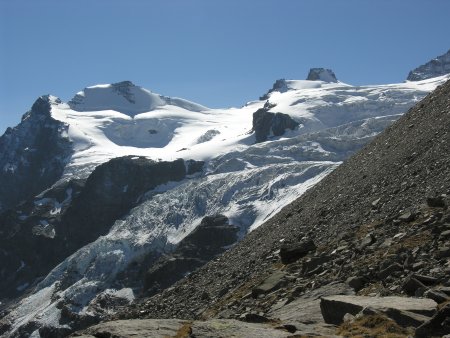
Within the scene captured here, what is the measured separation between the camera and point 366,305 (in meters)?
22.7

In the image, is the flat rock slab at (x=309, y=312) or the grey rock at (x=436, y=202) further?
the grey rock at (x=436, y=202)

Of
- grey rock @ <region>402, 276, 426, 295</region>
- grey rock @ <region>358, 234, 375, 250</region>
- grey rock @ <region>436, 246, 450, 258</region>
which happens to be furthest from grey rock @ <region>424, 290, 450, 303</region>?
grey rock @ <region>358, 234, 375, 250</region>

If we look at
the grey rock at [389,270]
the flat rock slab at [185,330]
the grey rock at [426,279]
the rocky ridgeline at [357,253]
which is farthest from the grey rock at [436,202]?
the flat rock slab at [185,330]

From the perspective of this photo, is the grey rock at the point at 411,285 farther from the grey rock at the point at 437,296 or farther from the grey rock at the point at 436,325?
the grey rock at the point at 436,325

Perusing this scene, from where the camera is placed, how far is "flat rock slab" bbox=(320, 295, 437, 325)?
21.6m

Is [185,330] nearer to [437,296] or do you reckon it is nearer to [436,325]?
[436,325]

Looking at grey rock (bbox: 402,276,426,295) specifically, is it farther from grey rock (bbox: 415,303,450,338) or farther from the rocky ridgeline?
grey rock (bbox: 415,303,450,338)

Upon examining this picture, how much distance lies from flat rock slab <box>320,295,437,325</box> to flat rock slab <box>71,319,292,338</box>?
2.18 m

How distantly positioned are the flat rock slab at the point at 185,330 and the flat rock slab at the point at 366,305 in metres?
2.18

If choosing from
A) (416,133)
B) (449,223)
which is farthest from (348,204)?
(449,223)

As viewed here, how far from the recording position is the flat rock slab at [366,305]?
21.6 meters

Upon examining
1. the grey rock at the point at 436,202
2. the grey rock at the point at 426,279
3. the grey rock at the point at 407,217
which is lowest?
the grey rock at the point at 426,279

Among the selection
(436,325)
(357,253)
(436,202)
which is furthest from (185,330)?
(436,202)

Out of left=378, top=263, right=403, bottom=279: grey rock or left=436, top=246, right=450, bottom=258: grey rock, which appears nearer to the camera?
left=436, top=246, right=450, bottom=258: grey rock
